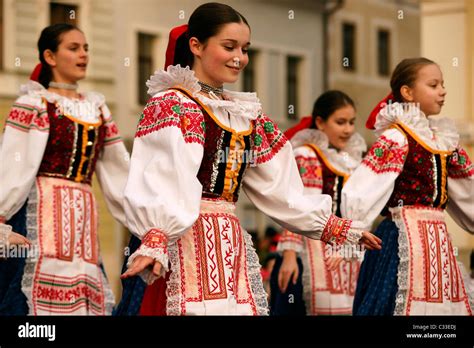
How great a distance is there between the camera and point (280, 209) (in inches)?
269

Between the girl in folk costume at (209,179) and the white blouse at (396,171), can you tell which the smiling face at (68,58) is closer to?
the white blouse at (396,171)

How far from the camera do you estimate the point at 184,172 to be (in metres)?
6.25

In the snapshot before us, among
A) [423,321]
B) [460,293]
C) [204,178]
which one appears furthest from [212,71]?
[460,293]

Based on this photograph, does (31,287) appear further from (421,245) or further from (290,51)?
(290,51)

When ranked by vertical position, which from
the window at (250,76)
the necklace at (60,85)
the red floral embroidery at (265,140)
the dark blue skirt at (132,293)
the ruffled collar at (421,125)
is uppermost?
the window at (250,76)

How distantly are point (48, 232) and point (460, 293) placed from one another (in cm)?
237

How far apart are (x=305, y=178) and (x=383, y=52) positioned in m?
21.4

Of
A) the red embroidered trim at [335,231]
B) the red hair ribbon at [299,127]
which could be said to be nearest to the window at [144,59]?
the red hair ribbon at [299,127]

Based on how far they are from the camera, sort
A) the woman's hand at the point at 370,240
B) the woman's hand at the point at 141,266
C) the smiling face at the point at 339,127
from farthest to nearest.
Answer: the smiling face at the point at 339,127 < the woman's hand at the point at 370,240 < the woman's hand at the point at 141,266

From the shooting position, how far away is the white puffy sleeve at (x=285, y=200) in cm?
680

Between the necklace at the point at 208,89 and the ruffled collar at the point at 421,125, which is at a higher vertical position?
the necklace at the point at 208,89

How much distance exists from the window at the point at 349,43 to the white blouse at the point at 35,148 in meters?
20.8

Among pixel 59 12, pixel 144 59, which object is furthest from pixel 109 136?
pixel 144 59

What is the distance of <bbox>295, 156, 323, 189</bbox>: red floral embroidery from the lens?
9617 millimetres
